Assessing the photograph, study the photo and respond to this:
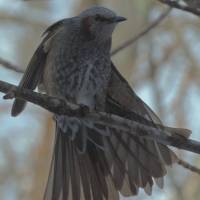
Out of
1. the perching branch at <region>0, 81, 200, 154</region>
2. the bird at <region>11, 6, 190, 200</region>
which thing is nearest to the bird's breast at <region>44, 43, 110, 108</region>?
the bird at <region>11, 6, 190, 200</region>

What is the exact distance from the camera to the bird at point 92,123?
3.57 meters

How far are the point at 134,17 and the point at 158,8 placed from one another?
47 cm

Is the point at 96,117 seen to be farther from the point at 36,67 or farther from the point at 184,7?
the point at 36,67

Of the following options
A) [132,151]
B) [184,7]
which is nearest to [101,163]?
[132,151]

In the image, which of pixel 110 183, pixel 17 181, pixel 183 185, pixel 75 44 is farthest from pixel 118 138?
pixel 17 181

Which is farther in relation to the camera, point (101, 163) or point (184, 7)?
point (101, 163)

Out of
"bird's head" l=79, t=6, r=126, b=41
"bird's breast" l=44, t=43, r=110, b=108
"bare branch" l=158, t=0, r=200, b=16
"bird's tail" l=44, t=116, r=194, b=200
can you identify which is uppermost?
"bare branch" l=158, t=0, r=200, b=16

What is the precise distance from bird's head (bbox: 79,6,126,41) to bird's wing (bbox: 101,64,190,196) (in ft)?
1.01

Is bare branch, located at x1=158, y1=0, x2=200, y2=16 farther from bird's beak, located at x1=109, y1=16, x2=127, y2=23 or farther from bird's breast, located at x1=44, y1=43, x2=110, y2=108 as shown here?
bird's breast, located at x1=44, y1=43, x2=110, y2=108

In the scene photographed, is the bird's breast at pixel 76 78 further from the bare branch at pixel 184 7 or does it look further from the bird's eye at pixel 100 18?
the bare branch at pixel 184 7

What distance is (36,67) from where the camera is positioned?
12.5 ft

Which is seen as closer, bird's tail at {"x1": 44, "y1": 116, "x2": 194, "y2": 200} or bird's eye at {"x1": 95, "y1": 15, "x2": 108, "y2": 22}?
bird's tail at {"x1": 44, "y1": 116, "x2": 194, "y2": 200}

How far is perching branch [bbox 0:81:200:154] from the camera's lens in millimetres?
2955

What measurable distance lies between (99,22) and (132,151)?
807 millimetres
